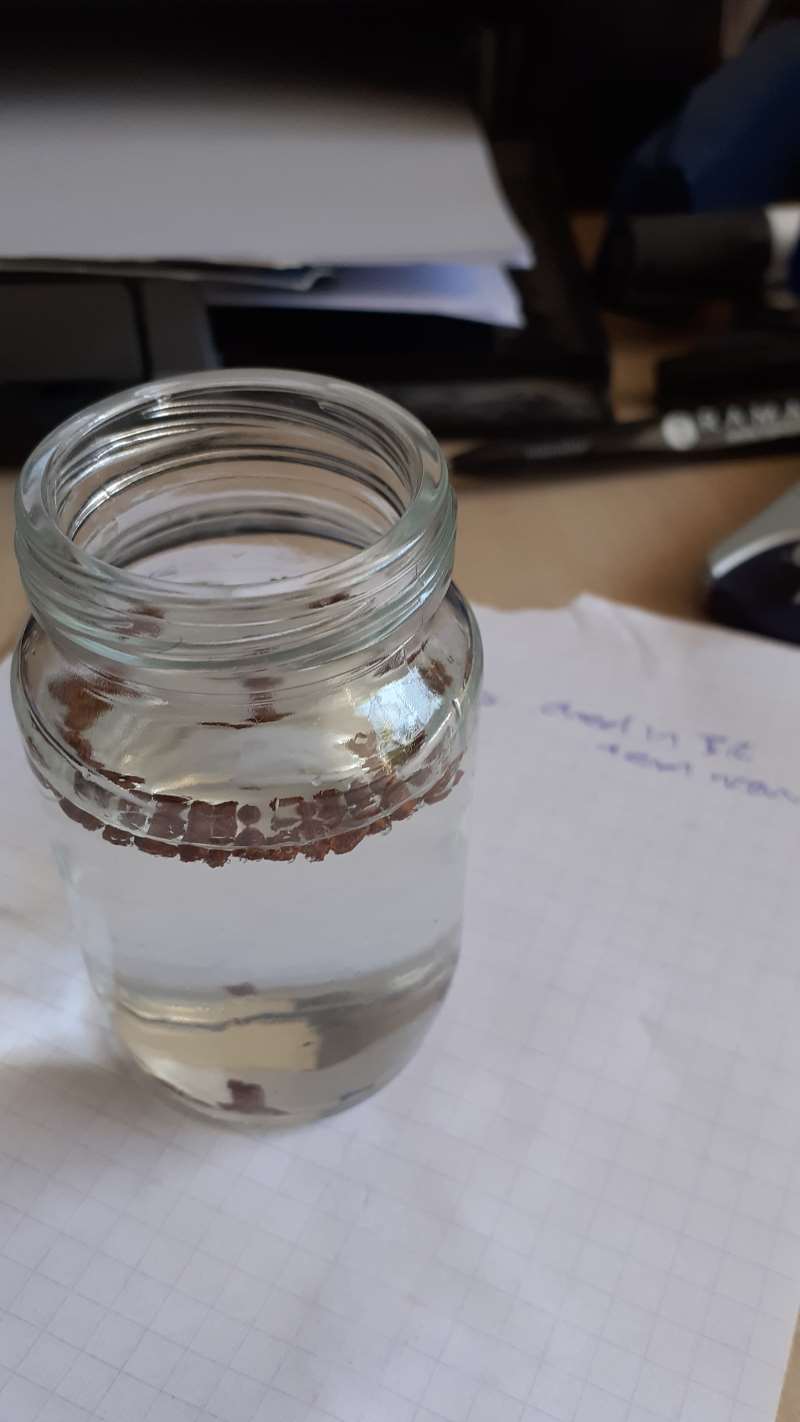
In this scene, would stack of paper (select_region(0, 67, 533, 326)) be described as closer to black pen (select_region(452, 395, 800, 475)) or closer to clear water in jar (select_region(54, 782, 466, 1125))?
black pen (select_region(452, 395, 800, 475))

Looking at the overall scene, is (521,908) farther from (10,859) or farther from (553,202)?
(553,202)

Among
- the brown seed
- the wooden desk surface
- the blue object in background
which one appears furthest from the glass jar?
the blue object in background

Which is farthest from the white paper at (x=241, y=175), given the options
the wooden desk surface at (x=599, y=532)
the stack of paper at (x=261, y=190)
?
the wooden desk surface at (x=599, y=532)

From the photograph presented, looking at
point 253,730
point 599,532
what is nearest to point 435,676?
point 253,730

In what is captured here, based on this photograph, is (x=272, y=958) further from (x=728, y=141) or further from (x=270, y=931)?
(x=728, y=141)

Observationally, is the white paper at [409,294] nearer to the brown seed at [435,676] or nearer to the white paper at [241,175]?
the white paper at [241,175]

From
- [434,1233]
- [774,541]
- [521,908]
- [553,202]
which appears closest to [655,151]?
[553,202]
